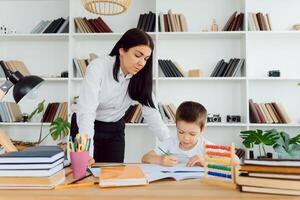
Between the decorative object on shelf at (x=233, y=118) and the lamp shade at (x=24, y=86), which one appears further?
the decorative object on shelf at (x=233, y=118)

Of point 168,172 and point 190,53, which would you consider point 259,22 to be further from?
point 168,172

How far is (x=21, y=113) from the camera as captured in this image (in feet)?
12.4

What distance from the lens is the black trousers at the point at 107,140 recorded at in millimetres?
2041

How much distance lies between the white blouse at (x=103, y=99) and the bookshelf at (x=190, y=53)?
5.03 ft

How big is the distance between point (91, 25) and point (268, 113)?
208cm

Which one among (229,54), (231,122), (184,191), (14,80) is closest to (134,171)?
(184,191)

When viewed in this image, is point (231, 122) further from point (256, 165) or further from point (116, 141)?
point (256, 165)

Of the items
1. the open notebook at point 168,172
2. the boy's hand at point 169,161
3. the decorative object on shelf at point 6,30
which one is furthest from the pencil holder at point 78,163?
the decorative object on shelf at point 6,30

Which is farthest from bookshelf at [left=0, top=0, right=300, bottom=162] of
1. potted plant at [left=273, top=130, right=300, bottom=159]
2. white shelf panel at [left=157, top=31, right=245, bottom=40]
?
potted plant at [left=273, top=130, right=300, bottom=159]

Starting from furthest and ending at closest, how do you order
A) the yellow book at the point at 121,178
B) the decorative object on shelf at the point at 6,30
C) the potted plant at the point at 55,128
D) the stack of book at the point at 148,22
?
the decorative object on shelf at the point at 6,30 → the stack of book at the point at 148,22 → the potted plant at the point at 55,128 → the yellow book at the point at 121,178

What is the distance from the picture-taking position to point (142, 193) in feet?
3.14

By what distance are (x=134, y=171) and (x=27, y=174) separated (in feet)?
1.19

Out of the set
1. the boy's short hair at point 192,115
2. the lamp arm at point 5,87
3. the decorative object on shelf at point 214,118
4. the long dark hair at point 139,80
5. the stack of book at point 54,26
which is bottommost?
the decorative object on shelf at point 214,118

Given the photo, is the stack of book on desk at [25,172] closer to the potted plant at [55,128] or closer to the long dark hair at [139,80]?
the long dark hair at [139,80]
